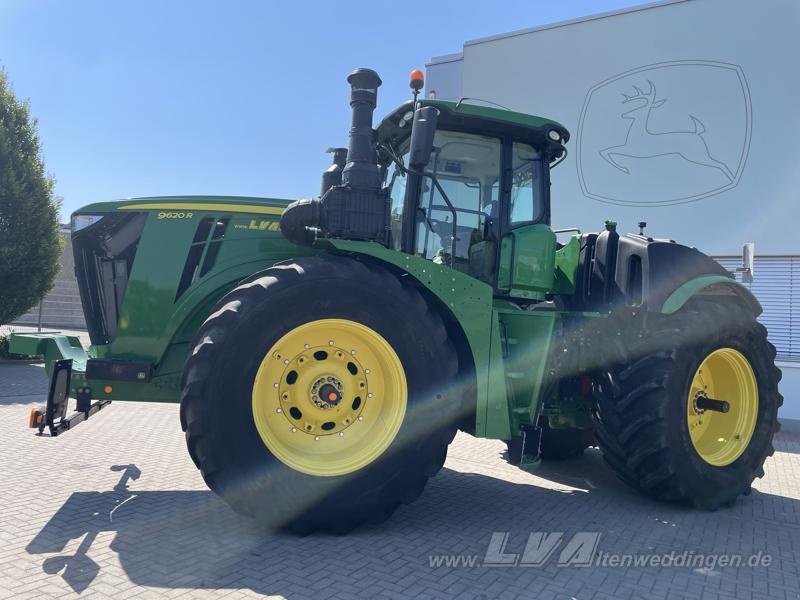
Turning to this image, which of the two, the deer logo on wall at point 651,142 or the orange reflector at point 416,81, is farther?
the deer logo on wall at point 651,142

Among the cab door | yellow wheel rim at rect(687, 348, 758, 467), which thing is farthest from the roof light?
yellow wheel rim at rect(687, 348, 758, 467)

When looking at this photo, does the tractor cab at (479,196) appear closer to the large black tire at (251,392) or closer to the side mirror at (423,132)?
the side mirror at (423,132)

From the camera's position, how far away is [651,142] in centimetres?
1177

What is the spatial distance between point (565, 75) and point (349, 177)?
10011mm

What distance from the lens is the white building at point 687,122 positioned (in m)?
10.6

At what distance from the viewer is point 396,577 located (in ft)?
10.7

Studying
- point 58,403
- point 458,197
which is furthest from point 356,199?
point 58,403

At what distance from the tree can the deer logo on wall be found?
12.2 m

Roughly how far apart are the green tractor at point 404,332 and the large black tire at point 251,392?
0.5 inches

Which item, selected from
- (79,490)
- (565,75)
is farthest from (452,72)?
(79,490)

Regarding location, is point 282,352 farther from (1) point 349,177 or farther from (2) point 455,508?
(2) point 455,508

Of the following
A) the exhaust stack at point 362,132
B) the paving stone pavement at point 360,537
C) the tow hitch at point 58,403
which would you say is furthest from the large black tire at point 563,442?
the tow hitch at point 58,403

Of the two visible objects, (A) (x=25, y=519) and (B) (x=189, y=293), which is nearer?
(A) (x=25, y=519)

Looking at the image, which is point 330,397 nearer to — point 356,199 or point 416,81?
point 356,199
